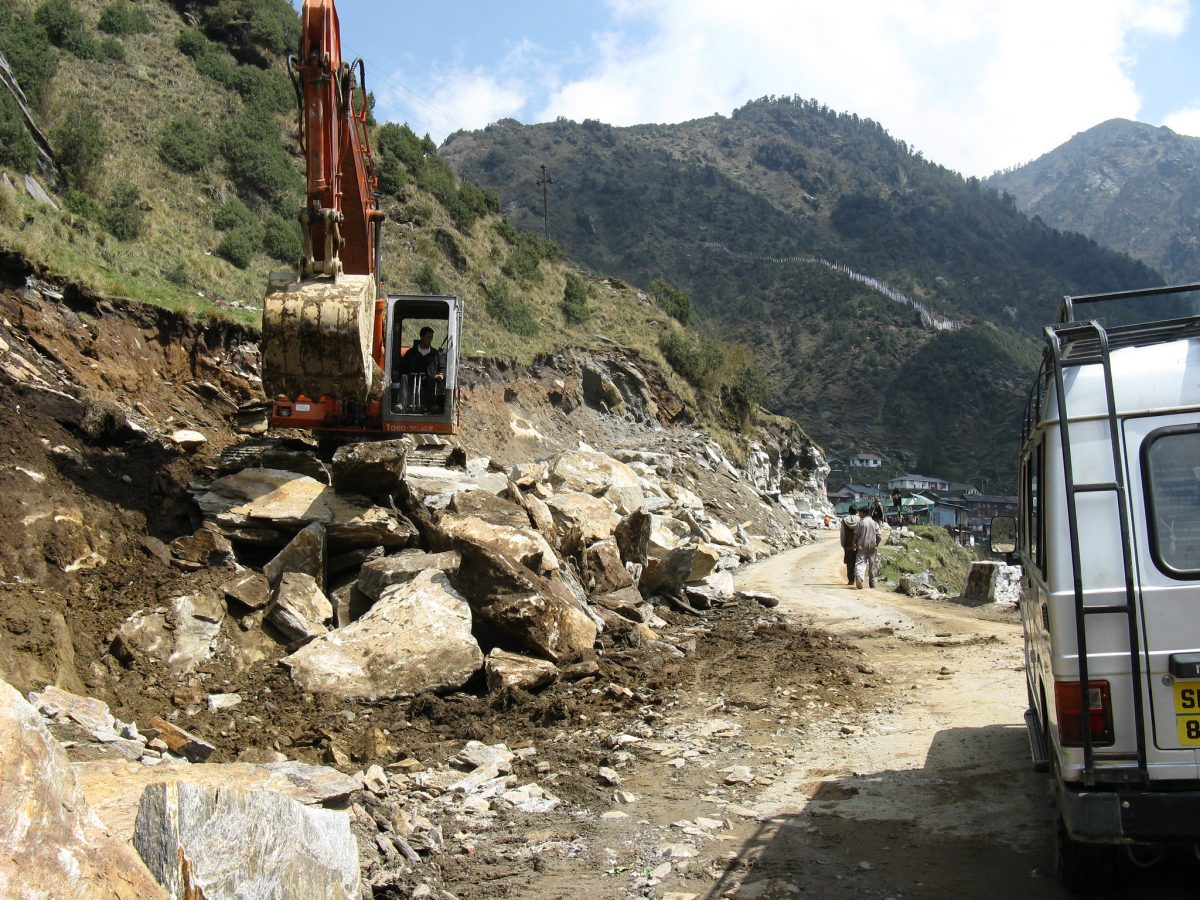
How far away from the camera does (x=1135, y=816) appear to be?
362 cm

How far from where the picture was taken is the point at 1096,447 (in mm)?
3908

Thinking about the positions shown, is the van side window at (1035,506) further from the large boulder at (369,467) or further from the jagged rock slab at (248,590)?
the large boulder at (369,467)

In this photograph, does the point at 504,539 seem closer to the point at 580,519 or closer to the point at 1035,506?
the point at 580,519

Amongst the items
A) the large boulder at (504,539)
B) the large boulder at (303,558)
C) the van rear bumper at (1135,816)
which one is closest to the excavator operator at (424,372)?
the large boulder at (504,539)

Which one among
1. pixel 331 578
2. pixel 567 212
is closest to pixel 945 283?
pixel 567 212

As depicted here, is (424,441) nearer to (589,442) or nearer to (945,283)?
(589,442)

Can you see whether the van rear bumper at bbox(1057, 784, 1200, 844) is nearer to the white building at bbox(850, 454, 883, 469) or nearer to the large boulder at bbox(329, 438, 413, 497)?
the large boulder at bbox(329, 438, 413, 497)

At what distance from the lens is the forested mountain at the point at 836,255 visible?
3430 inches

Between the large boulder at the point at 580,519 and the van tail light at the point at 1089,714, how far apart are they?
8155 millimetres

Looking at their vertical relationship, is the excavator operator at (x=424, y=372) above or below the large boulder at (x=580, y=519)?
above

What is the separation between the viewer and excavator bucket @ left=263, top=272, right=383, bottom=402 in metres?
8.18

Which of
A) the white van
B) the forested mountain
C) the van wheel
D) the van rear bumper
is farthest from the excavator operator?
the forested mountain

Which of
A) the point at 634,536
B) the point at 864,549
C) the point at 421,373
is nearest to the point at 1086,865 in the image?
the point at 634,536

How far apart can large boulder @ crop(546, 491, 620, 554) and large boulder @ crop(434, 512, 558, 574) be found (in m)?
1.46
